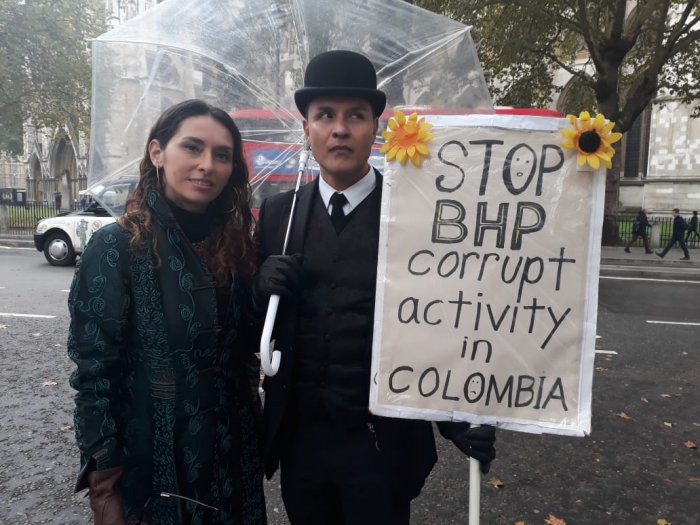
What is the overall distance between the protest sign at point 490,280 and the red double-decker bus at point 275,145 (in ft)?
2.97

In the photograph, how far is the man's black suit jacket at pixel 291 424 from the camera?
1741mm

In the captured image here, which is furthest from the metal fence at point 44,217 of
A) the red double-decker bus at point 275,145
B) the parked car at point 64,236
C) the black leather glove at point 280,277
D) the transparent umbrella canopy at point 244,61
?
the black leather glove at point 280,277

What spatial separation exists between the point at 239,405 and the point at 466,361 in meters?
0.78

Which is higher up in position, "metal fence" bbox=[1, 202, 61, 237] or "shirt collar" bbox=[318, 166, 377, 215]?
"shirt collar" bbox=[318, 166, 377, 215]

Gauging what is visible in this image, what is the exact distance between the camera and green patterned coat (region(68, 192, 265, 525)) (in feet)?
5.08

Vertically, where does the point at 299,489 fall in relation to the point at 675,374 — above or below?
above

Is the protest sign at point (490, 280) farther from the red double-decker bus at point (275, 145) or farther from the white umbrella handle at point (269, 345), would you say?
the red double-decker bus at point (275, 145)

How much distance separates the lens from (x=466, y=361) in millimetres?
1611

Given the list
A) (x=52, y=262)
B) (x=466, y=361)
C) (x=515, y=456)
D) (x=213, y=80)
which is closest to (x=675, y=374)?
(x=515, y=456)

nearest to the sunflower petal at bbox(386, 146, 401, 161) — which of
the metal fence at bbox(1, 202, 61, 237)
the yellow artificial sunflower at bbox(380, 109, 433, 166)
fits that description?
the yellow artificial sunflower at bbox(380, 109, 433, 166)

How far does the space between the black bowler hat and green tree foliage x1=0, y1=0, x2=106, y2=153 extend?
20.6m

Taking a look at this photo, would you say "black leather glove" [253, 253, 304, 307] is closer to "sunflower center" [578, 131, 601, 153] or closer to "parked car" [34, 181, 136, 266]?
"sunflower center" [578, 131, 601, 153]

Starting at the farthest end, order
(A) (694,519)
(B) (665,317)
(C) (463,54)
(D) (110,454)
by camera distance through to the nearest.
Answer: (B) (665,317), (A) (694,519), (C) (463,54), (D) (110,454)

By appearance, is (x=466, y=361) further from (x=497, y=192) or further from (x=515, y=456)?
(x=515, y=456)
